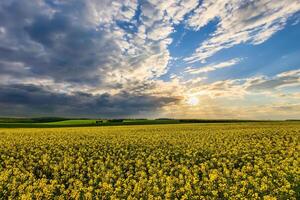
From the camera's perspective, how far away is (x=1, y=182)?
13992 millimetres

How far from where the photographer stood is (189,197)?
11.5 meters

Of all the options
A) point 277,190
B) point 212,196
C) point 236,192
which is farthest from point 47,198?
point 277,190

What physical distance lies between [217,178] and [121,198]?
189 inches

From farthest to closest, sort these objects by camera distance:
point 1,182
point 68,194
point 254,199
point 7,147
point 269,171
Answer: point 7,147 → point 269,171 → point 1,182 → point 68,194 → point 254,199

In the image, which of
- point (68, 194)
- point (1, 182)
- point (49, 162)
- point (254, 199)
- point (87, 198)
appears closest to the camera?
point (254, 199)

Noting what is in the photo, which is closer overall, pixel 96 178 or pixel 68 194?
pixel 68 194

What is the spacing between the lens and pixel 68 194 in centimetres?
1267

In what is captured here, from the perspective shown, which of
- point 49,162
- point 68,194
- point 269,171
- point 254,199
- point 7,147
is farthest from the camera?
point 7,147

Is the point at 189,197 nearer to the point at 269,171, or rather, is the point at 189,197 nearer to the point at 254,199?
the point at 254,199

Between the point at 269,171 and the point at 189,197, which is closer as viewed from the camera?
the point at 189,197

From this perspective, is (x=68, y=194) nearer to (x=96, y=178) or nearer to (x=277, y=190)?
(x=96, y=178)

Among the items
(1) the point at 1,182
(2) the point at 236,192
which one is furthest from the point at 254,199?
(1) the point at 1,182

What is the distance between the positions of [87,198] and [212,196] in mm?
4693

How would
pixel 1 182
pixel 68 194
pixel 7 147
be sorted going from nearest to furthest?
pixel 68 194
pixel 1 182
pixel 7 147
